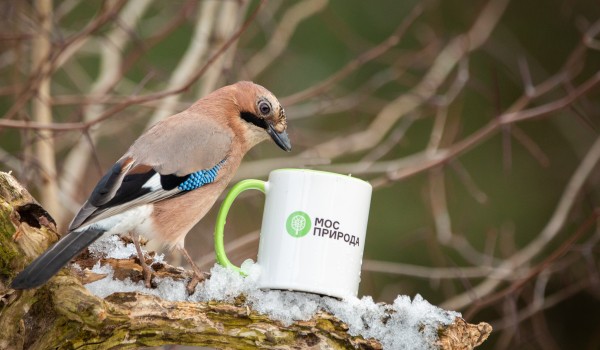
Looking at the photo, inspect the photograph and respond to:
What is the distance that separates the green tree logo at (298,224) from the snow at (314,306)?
150mm

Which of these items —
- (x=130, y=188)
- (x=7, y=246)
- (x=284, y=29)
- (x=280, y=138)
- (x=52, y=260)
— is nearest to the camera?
(x=52, y=260)

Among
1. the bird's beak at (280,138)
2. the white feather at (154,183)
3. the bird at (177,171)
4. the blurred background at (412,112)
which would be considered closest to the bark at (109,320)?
the bird at (177,171)

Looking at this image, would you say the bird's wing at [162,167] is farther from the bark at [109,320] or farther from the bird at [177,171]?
the bark at [109,320]

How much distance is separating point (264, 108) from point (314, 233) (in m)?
0.60

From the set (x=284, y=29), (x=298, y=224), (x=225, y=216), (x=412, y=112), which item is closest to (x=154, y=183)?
(x=225, y=216)

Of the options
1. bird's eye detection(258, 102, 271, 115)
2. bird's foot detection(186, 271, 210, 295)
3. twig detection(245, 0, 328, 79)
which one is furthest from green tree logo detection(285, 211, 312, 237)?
twig detection(245, 0, 328, 79)

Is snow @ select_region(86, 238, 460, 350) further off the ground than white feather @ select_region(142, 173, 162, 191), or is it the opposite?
white feather @ select_region(142, 173, 162, 191)

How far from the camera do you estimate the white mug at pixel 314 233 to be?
2.30 meters

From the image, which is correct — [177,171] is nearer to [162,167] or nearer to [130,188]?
[162,167]

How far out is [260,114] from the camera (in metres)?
2.77

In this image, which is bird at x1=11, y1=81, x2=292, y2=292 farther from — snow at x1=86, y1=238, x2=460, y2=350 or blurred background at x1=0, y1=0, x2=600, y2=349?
Answer: blurred background at x1=0, y1=0, x2=600, y2=349

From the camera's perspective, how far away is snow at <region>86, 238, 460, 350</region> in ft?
7.47

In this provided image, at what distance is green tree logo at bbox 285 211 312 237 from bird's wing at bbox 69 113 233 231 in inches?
15.8

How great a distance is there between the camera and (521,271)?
Result: 168 inches
